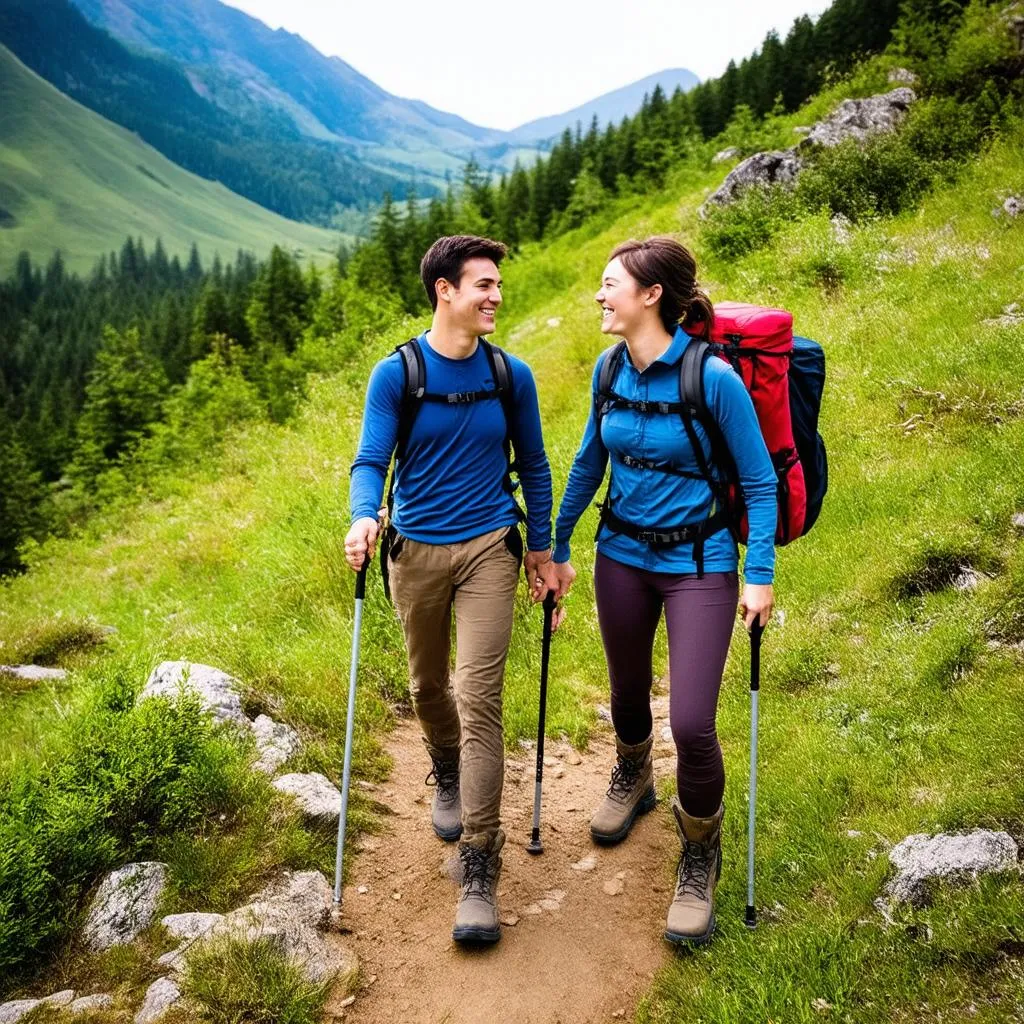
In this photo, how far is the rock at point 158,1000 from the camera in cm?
364

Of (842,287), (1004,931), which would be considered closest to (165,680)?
(1004,931)

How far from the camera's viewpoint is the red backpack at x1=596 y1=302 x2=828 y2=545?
3.90 meters

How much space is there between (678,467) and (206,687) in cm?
402

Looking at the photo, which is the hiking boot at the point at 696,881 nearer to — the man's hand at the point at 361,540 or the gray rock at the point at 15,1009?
the man's hand at the point at 361,540

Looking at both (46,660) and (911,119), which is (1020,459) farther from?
(911,119)

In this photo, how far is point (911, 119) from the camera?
64.8ft

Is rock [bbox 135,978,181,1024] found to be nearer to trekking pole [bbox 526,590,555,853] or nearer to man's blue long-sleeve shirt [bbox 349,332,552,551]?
trekking pole [bbox 526,590,555,853]

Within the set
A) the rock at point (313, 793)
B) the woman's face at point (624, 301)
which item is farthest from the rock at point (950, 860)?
the rock at point (313, 793)

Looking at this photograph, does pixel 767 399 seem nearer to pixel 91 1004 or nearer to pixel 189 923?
pixel 189 923

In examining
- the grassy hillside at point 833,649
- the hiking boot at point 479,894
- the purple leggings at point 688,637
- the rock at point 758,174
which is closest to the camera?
the grassy hillside at point 833,649

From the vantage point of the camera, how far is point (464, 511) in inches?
173

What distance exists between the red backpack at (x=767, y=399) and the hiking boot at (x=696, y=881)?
1512mm

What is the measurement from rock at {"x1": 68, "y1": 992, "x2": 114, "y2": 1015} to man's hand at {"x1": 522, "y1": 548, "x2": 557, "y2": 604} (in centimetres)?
287

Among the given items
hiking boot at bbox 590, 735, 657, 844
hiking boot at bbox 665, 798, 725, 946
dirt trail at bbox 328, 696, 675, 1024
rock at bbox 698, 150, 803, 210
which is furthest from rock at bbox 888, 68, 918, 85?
hiking boot at bbox 665, 798, 725, 946
